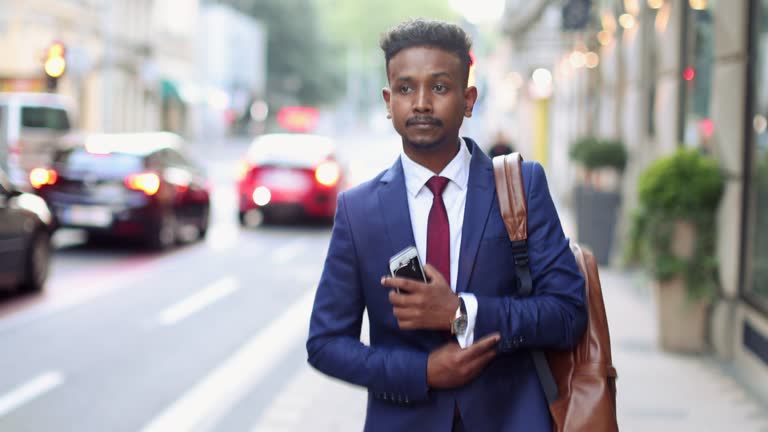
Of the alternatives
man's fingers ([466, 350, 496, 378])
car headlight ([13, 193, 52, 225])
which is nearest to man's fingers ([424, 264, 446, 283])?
man's fingers ([466, 350, 496, 378])

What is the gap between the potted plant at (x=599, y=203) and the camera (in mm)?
13992

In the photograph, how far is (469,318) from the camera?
231cm

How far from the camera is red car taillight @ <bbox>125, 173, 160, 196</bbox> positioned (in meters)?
14.7

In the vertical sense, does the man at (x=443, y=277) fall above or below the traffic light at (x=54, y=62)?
below

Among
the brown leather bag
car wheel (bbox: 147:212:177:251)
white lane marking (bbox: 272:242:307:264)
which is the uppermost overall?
the brown leather bag

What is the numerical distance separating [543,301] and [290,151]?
682 inches

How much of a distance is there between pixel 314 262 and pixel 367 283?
12.2m

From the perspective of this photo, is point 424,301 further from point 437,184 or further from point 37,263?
point 37,263

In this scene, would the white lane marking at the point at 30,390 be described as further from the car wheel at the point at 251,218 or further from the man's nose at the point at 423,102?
the car wheel at the point at 251,218

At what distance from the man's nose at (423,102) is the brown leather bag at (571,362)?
0.24 m

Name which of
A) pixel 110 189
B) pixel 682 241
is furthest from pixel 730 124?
pixel 110 189

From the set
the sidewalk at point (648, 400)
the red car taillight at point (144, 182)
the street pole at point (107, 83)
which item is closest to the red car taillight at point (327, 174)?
the red car taillight at point (144, 182)

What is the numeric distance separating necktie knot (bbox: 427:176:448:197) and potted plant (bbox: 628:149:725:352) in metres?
6.03

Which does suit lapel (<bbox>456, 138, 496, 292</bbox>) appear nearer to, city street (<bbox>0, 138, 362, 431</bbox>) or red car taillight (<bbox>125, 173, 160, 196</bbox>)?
city street (<bbox>0, 138, 362, 431</bbox>)
